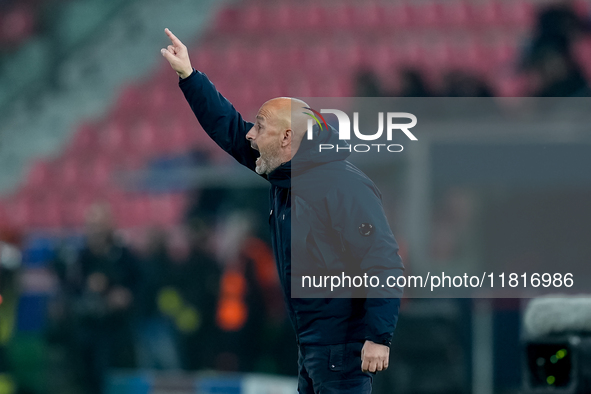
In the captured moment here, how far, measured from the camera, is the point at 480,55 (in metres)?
8.81

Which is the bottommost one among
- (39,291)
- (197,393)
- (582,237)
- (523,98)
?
(197,393)

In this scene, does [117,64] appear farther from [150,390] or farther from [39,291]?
[150,390]

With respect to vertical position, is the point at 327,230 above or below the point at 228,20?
below

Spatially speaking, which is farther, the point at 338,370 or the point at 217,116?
the point at 217,116

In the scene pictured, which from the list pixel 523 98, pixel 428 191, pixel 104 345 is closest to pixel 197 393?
pixel 104 345

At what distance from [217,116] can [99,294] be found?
9.30ft

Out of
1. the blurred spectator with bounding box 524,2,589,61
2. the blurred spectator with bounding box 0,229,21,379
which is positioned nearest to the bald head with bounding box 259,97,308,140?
the blurred spectator with bounding box 0,229,21,379

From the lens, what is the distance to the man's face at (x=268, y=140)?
110 inches

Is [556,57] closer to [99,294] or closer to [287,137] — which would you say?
[287,137]

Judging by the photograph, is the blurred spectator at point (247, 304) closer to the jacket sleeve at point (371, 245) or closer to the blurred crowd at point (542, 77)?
the blurred crowd at point (542, 77)

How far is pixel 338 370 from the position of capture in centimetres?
261

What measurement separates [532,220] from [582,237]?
36 cm

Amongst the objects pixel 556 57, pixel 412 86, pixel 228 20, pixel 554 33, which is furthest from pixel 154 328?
pixel 228 20

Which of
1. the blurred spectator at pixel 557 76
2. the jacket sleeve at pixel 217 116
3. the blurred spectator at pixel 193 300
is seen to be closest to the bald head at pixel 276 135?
the jacket sleeve at pixel 217 116
